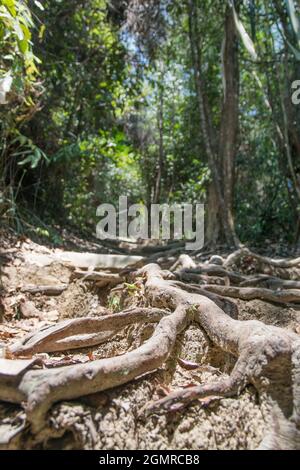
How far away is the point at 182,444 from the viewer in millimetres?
1416

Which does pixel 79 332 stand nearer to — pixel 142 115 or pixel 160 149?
pixel 160 149

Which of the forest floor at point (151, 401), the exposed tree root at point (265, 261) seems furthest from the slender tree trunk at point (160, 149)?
the forest floor at point (151, 401)

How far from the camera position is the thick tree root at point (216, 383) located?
4.40 ft

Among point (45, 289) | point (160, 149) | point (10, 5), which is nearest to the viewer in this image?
point (10, 5)

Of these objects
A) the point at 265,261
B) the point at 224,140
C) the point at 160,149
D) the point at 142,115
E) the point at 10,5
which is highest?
the point at 142,115

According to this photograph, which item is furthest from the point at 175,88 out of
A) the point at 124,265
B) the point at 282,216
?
the point at 124,265

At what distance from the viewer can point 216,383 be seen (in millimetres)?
1539

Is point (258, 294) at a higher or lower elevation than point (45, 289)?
higher

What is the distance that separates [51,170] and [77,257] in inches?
73.1

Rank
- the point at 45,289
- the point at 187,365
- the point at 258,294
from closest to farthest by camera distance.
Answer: the point at 187,365, the point at 258,294, the point at 45,289

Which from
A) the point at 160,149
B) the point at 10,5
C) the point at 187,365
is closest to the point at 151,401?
the point at 187,365

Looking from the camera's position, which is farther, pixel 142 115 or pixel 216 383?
pixel 142 115

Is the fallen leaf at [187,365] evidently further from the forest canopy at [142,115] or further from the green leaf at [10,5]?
the forest canopy at [142,115]
